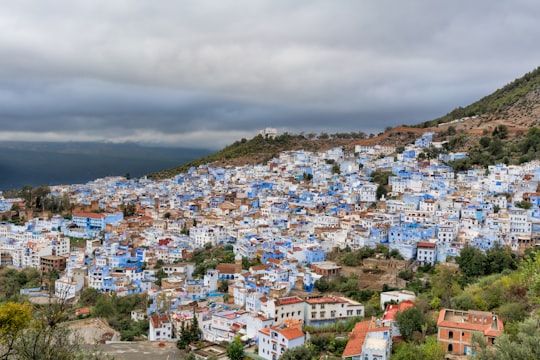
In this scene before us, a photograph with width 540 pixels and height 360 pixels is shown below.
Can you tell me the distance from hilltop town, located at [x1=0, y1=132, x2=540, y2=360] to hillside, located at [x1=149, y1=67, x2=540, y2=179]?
3.37 metres

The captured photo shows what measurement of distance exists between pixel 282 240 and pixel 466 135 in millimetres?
24942

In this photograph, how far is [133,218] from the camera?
34.4 meters

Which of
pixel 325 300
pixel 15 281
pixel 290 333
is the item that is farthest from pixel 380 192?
pixel 15 281

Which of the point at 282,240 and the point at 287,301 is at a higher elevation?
the point at 282,240

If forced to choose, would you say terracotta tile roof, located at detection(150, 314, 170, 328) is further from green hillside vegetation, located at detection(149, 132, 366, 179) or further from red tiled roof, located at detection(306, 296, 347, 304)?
green hillside vegetation, located at detection(149, 132, 366, 179)

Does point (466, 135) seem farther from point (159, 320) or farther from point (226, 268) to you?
point (159, 320)

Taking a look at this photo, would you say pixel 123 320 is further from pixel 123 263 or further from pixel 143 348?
pixel 123 263

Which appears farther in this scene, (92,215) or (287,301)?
(92,215)

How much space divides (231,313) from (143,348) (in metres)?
3.02

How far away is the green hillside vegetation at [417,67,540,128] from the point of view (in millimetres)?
50000

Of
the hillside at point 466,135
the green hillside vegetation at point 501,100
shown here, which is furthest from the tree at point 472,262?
the green hillside vegetation at point 501,100

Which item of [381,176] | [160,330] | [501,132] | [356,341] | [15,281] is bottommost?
[160,330]

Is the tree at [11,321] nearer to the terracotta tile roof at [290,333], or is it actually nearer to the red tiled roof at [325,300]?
the terracotta tile roof at [290,333]

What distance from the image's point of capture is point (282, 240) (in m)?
25.0
